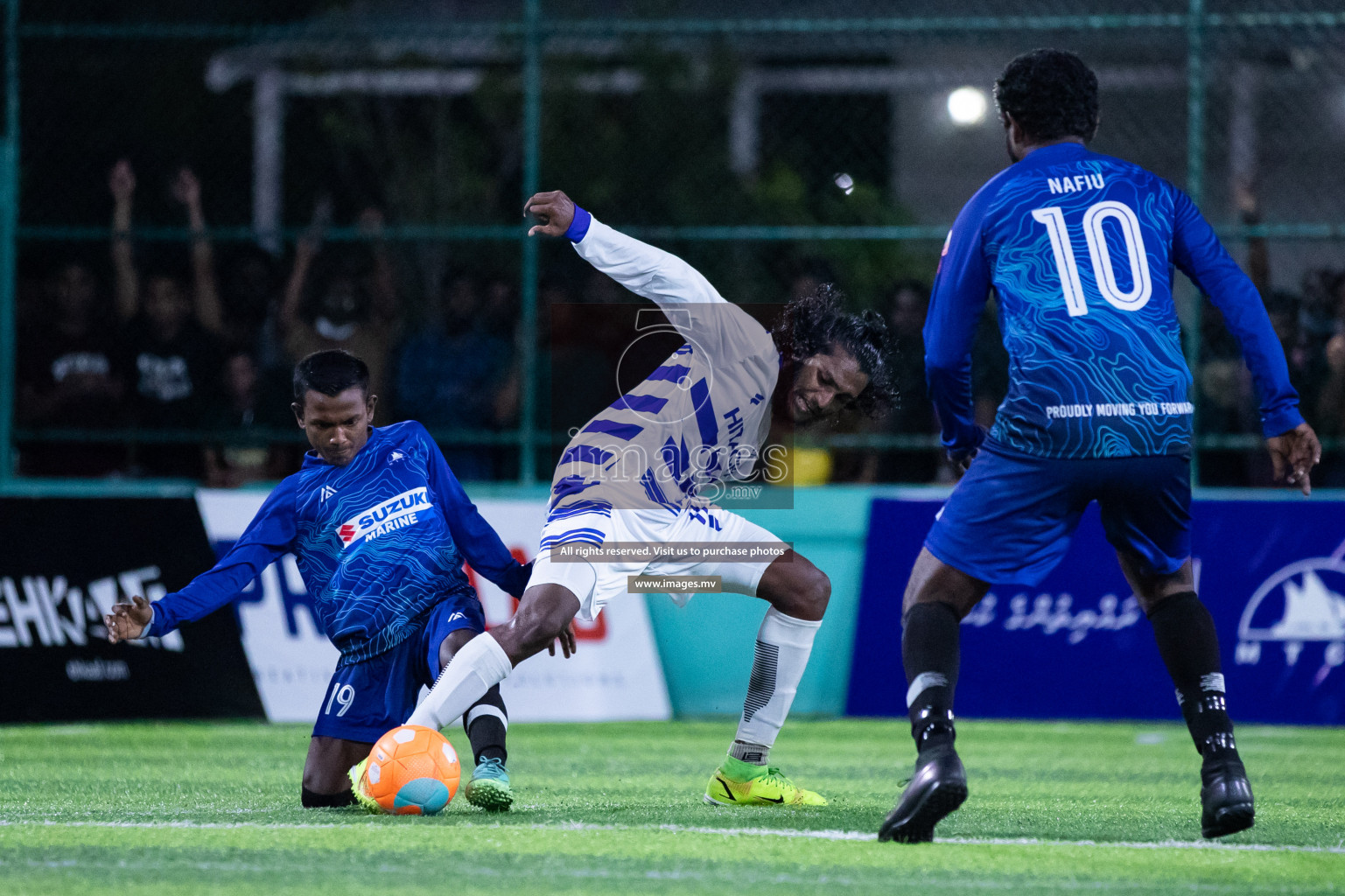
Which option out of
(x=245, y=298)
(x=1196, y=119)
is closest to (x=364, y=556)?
(x=245, y=298)

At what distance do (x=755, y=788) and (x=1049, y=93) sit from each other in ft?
7.39

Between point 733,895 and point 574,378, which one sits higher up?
point 574,378

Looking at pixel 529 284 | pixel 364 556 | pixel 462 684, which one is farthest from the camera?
pixel 529 284

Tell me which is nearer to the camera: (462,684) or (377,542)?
Result: (462,684)

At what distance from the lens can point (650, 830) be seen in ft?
14.8

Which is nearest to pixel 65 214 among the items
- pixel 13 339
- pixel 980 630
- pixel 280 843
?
pixel 13 339

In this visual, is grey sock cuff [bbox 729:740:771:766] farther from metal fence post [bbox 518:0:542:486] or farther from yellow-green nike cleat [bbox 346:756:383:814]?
metal fence post [bbox 518:0:542:486]

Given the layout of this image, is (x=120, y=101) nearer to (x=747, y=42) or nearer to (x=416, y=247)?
(x=416, y=247)

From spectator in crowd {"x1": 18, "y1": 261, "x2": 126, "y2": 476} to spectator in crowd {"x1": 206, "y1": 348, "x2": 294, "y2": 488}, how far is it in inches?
23.2

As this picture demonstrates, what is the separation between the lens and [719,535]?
5207 mm

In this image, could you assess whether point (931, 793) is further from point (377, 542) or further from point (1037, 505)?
point (377, 542)

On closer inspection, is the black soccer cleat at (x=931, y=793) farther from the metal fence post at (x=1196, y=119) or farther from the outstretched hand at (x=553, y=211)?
the metal fence post at (x=1196, y=119)

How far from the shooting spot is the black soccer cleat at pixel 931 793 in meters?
4.00

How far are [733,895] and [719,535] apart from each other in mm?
1764
